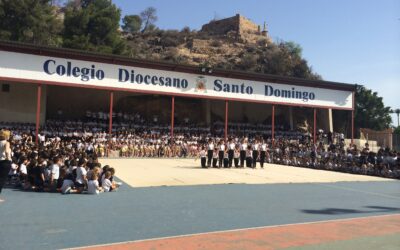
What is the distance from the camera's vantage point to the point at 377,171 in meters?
20.4

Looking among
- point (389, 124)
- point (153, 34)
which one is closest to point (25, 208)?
point (389, 124)

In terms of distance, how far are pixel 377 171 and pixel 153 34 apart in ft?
213

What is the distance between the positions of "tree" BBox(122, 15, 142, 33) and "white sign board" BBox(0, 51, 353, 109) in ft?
196

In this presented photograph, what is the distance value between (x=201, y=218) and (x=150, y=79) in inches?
817

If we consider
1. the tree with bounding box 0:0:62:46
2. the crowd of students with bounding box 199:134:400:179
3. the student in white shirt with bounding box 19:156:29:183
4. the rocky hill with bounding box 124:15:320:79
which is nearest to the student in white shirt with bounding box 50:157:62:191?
the student in white shirt with bounding box 19:156:29:183

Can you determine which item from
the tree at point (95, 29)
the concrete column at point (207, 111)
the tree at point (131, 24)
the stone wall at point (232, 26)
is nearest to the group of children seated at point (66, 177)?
the concrete column at point (207, 111)

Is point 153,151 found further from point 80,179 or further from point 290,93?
point 80,179

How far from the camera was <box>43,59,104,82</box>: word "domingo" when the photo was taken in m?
24.6

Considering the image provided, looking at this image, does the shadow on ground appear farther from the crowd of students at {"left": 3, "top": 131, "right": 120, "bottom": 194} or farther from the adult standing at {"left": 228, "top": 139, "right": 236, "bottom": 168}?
the adult standing at {"left": 228, "top": 139, "right": 236, "bottom": 168}

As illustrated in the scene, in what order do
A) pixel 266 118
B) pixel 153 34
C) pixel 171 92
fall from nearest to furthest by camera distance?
pixel 171 92 < pixel 266 118 < pixel 153 34

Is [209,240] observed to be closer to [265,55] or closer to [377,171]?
[377,171]

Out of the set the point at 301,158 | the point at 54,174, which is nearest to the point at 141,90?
the point at 301,158

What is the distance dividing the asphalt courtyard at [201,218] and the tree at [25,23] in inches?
1485

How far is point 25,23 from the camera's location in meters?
45.8
